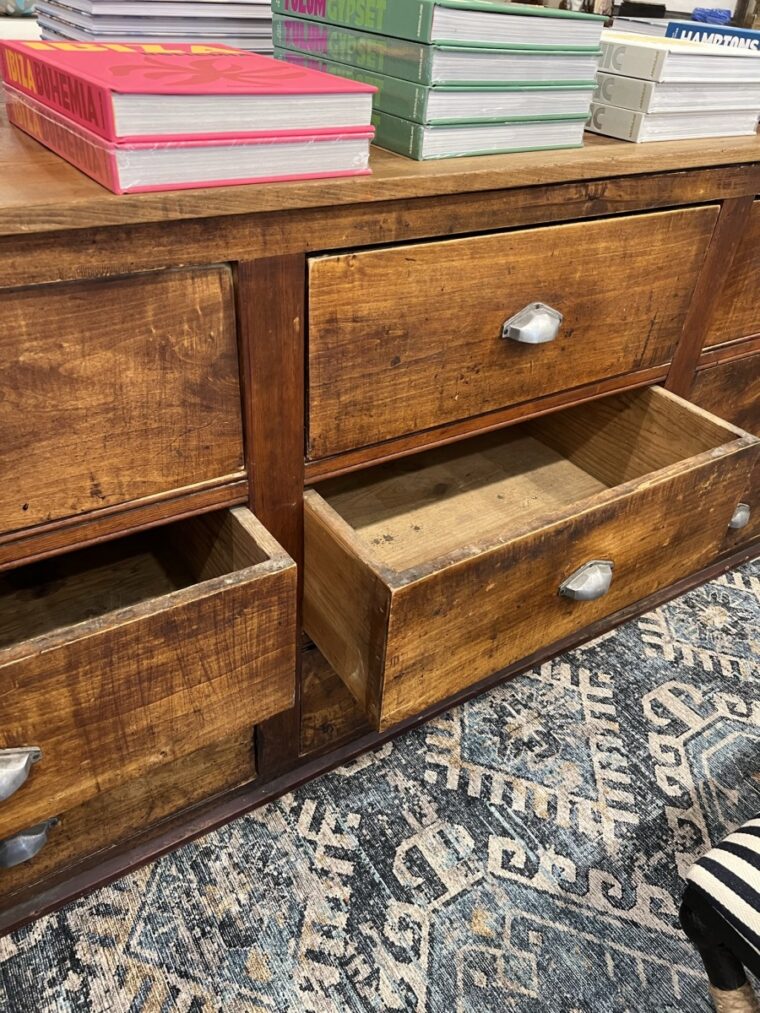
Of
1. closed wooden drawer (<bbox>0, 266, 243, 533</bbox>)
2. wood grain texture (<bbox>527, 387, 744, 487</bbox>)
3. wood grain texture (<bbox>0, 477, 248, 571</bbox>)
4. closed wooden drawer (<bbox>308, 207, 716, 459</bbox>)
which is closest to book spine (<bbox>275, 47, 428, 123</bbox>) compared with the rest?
closed wooden drawer (<bbox>308, 207, 716, 459</bbox>)

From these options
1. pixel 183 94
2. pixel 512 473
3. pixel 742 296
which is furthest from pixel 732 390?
pixel 183 94

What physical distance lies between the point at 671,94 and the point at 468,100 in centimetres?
27

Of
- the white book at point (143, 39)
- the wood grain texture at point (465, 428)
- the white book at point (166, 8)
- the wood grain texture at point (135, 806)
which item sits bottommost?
the wood grain texture at point (135, 806)

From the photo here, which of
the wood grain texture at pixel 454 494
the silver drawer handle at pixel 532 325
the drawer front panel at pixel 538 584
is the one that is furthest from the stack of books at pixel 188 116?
the wood grain texture at pixel 454 494

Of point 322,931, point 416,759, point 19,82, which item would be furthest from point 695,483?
point 19,82

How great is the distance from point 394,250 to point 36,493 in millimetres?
347

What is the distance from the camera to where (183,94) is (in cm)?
47

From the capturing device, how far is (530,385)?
80 cm

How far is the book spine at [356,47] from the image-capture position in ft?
2.00

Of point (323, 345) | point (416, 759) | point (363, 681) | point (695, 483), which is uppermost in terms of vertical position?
point (323, 345)

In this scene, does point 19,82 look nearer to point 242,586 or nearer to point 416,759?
point 242,586

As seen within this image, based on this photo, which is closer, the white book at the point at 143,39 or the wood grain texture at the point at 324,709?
the white book at the point at 143,39

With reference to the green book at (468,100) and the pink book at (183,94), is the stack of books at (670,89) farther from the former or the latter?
the pink book at (183,94)

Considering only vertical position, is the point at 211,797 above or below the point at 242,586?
below
